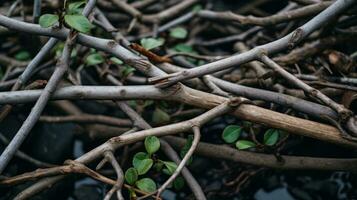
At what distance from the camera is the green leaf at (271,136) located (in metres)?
0.92

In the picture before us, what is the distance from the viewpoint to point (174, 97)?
914mm

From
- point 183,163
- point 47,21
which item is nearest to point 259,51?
point 183,163

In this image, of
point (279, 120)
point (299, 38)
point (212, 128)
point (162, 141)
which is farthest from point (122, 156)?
point (299, 38)

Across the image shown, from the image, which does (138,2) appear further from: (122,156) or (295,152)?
(295,152)

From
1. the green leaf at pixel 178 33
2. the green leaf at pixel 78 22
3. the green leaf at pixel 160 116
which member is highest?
the green leaf at pixel 78 22

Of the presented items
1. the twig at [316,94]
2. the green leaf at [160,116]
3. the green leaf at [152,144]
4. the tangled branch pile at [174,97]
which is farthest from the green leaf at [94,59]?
the twig at [316,94]

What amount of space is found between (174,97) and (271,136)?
238 mm

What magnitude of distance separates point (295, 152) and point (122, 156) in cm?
48

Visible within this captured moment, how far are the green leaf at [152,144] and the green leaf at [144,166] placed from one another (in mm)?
18

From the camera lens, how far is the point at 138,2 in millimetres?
1435

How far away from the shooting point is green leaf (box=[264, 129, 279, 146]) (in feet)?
3.01

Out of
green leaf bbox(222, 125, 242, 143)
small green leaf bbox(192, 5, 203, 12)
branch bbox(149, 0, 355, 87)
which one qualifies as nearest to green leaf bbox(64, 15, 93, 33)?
branch bbox(149, 0, 355, 87)

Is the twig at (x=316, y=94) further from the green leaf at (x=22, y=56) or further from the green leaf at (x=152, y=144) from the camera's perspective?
the green leaf at (x=22, y=56)

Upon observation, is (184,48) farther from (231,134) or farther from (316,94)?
(316,94)
